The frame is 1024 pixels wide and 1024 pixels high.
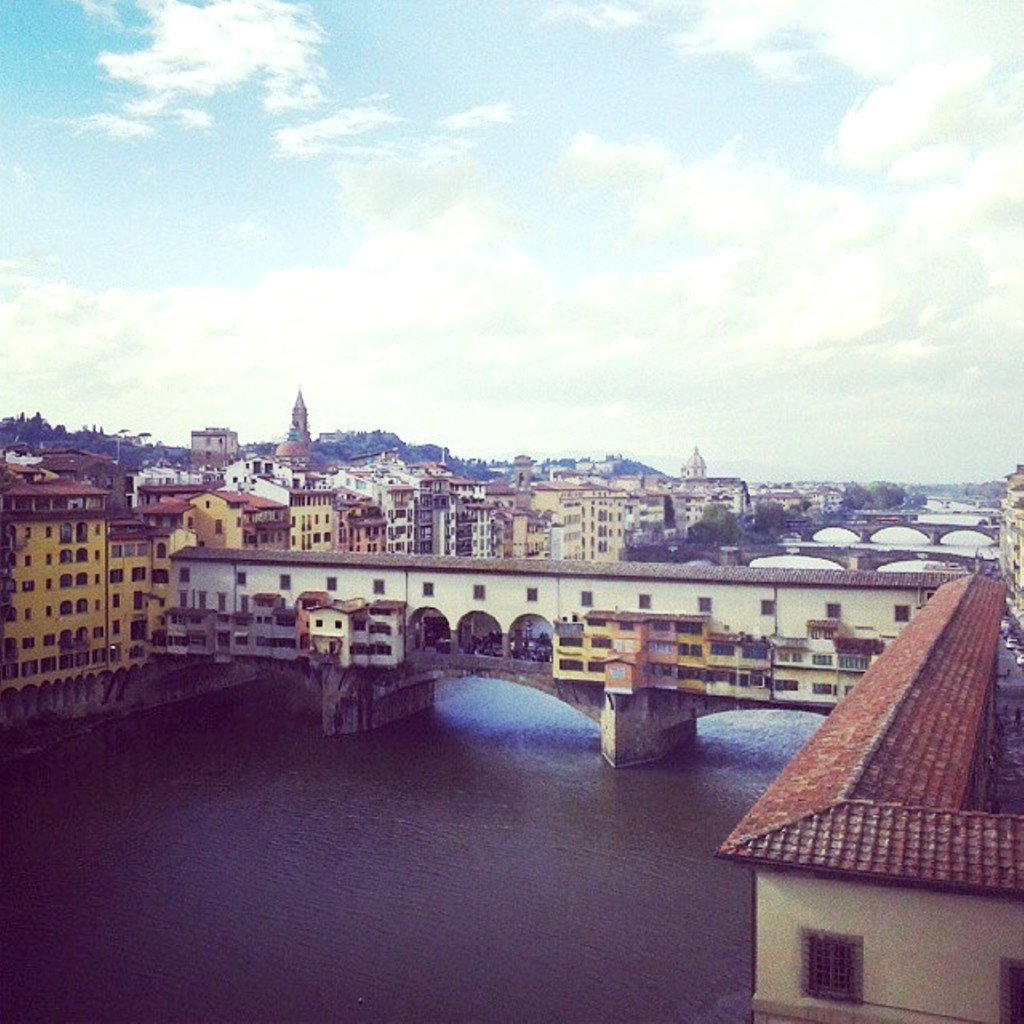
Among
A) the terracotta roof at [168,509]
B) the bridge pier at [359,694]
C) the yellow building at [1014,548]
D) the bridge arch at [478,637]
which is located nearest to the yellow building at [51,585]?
the terracotta roof at [168,509]

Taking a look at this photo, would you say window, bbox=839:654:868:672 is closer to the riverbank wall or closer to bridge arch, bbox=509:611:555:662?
bridge arch, bbox=509:611:555:662

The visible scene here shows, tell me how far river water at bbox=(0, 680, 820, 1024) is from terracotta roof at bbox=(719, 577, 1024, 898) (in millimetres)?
6927

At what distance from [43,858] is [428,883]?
1052 cm

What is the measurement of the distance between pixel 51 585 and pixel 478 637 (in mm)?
21679

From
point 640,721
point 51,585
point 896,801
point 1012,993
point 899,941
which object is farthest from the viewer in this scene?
point 51,585

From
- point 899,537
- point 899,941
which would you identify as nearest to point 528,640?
point 899,941

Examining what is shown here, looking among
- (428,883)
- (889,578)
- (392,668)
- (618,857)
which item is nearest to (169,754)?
(392,668)

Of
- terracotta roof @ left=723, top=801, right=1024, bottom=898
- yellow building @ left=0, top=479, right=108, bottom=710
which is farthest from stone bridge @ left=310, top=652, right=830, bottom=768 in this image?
terracotta roof @ left=723, top=801, right=1024, bottom=898

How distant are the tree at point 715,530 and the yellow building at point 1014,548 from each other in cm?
3086

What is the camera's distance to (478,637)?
5569 cm

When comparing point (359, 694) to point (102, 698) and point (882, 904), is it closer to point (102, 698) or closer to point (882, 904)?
point (102, 698)

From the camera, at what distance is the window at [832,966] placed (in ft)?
39.6

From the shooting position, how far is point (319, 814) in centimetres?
3186

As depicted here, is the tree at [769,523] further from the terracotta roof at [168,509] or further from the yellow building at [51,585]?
the yellow building at [51,585]
